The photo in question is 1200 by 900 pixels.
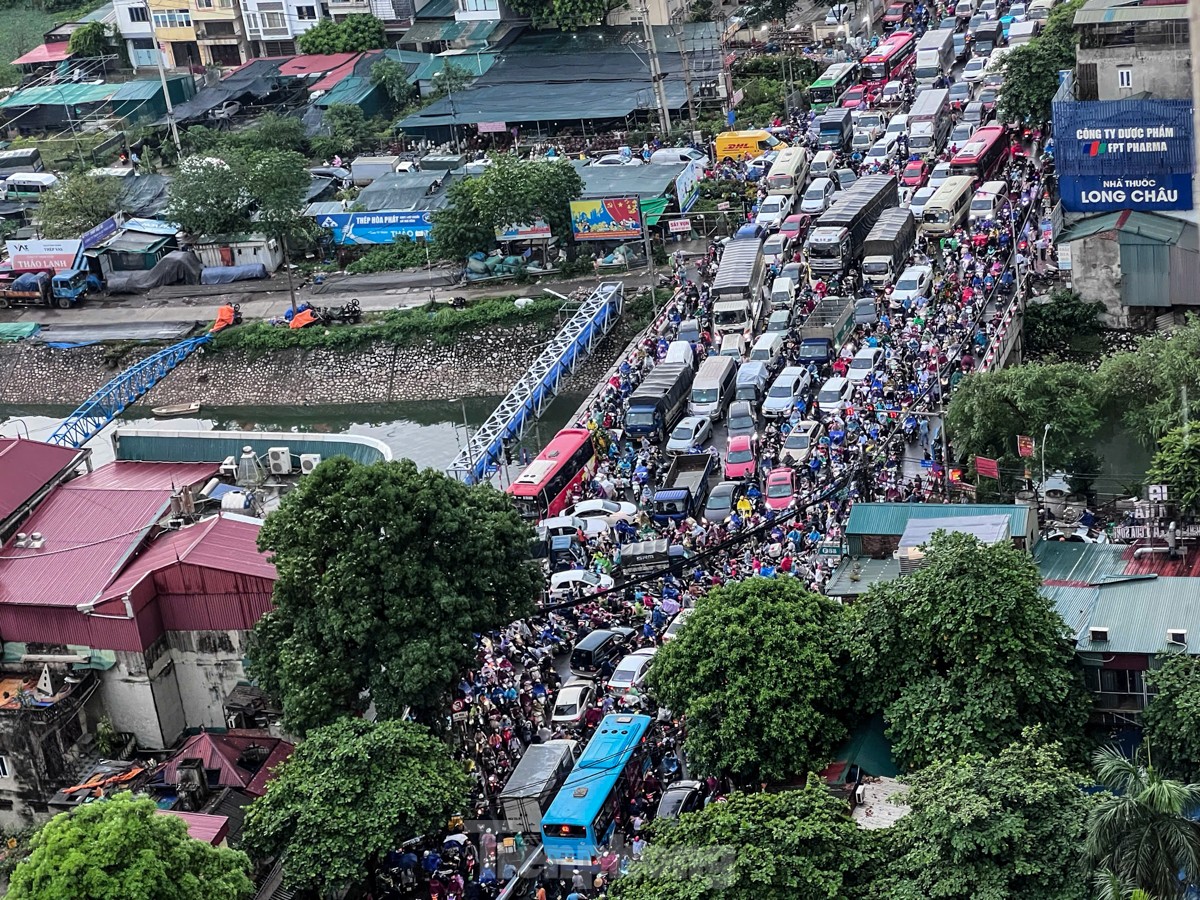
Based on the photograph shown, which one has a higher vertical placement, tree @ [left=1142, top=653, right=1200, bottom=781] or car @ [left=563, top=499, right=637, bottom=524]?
tree @ [left=1142, top=653, right=1200, bottom=781]

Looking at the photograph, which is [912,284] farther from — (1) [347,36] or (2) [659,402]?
(1) [347,36]

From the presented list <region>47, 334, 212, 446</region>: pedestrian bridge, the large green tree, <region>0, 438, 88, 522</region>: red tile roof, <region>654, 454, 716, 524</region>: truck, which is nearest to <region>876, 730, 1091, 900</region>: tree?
the large green tree

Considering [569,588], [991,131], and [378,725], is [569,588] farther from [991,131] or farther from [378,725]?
[991,131]

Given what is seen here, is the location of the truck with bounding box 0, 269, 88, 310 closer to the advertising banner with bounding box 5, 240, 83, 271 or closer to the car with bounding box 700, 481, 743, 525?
the advertising banner with bounding box 5, 240, 83, 271

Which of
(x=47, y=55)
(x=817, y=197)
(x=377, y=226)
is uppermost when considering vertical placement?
(x=47, y=55)

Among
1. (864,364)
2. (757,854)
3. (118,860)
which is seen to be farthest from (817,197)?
(118,860)

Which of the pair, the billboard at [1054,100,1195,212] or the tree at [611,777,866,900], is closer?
the tree at [611,777,866,900]
